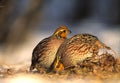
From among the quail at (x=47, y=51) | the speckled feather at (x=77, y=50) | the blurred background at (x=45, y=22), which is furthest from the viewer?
the blurred background at (x=45, y=22)

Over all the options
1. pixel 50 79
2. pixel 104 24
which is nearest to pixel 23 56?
pixel 50 79

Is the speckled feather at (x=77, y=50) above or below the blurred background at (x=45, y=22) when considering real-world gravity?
below

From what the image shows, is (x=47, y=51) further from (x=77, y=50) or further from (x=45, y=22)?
(x=45, y=22)

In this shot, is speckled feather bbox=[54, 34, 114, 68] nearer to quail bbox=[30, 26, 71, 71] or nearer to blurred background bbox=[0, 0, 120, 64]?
quail bbox=[30, 26, 71, 71]

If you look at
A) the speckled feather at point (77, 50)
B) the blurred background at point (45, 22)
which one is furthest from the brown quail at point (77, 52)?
the blurred background at point (45, 22)

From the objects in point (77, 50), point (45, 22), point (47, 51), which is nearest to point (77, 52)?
point (77, 50)

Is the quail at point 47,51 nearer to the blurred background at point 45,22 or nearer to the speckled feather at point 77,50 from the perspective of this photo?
the speckled feather at point 77,50
